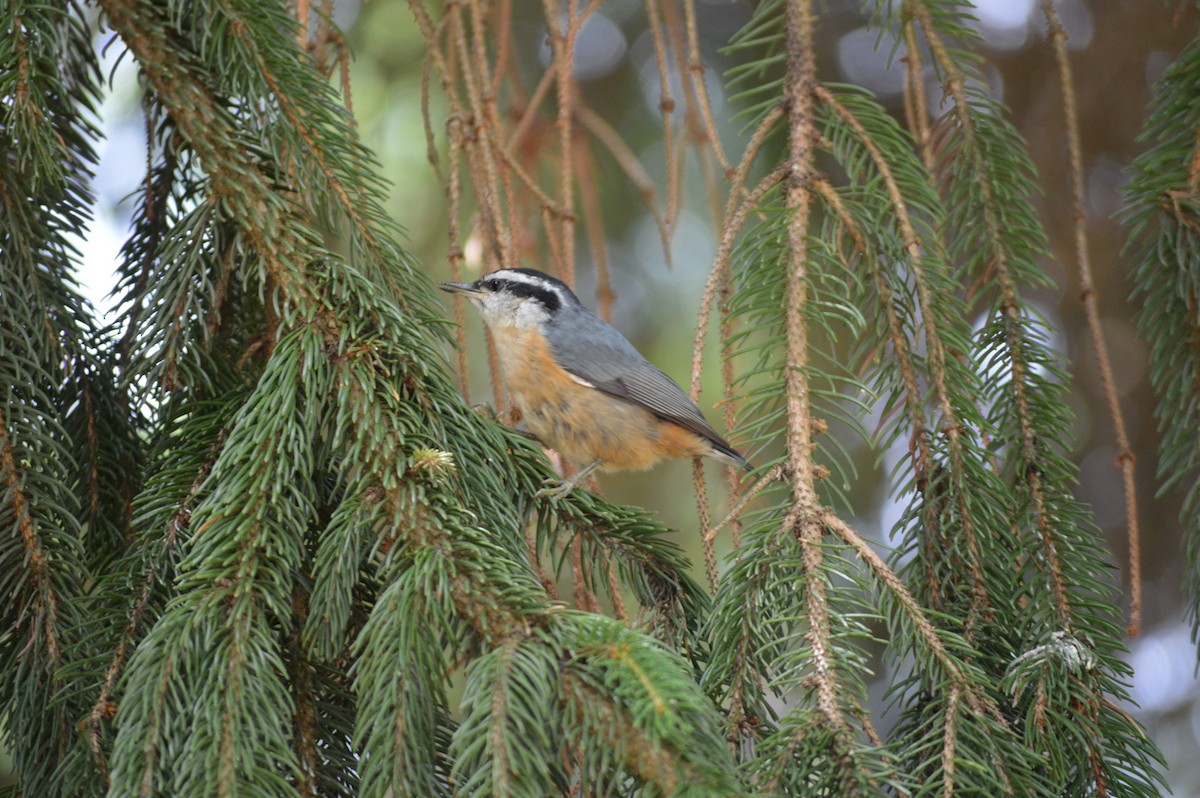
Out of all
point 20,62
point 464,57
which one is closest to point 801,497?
point 464,57

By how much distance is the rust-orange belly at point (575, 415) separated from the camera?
2.99 meters

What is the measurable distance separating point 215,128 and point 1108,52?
309cm

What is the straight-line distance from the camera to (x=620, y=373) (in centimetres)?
305

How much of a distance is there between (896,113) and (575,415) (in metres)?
1.91

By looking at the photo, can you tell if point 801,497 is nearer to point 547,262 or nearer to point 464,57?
point 464,57

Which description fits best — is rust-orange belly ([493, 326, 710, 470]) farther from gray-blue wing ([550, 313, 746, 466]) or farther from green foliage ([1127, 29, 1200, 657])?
green foliage ([1127, 29, 1200, 657])

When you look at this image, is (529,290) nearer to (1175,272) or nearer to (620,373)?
(620,373)

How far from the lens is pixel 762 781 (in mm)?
1202

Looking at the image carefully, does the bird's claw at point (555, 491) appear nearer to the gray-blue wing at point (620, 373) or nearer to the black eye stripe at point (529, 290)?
the black eye stripe at point (529, 290)

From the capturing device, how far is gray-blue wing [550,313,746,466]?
9.81ft

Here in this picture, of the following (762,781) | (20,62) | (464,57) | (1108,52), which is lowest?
(762,781)

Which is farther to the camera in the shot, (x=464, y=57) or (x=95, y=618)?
(x=464, y=57)

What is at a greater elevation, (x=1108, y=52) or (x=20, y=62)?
(x=1108, y=52)

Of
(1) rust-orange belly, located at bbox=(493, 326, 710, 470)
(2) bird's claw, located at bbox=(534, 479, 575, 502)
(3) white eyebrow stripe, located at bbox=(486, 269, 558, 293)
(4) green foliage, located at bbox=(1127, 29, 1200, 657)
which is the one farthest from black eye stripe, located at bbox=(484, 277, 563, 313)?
(4) green foliage, located at bbox=(1127, 29, 1200, 657)
